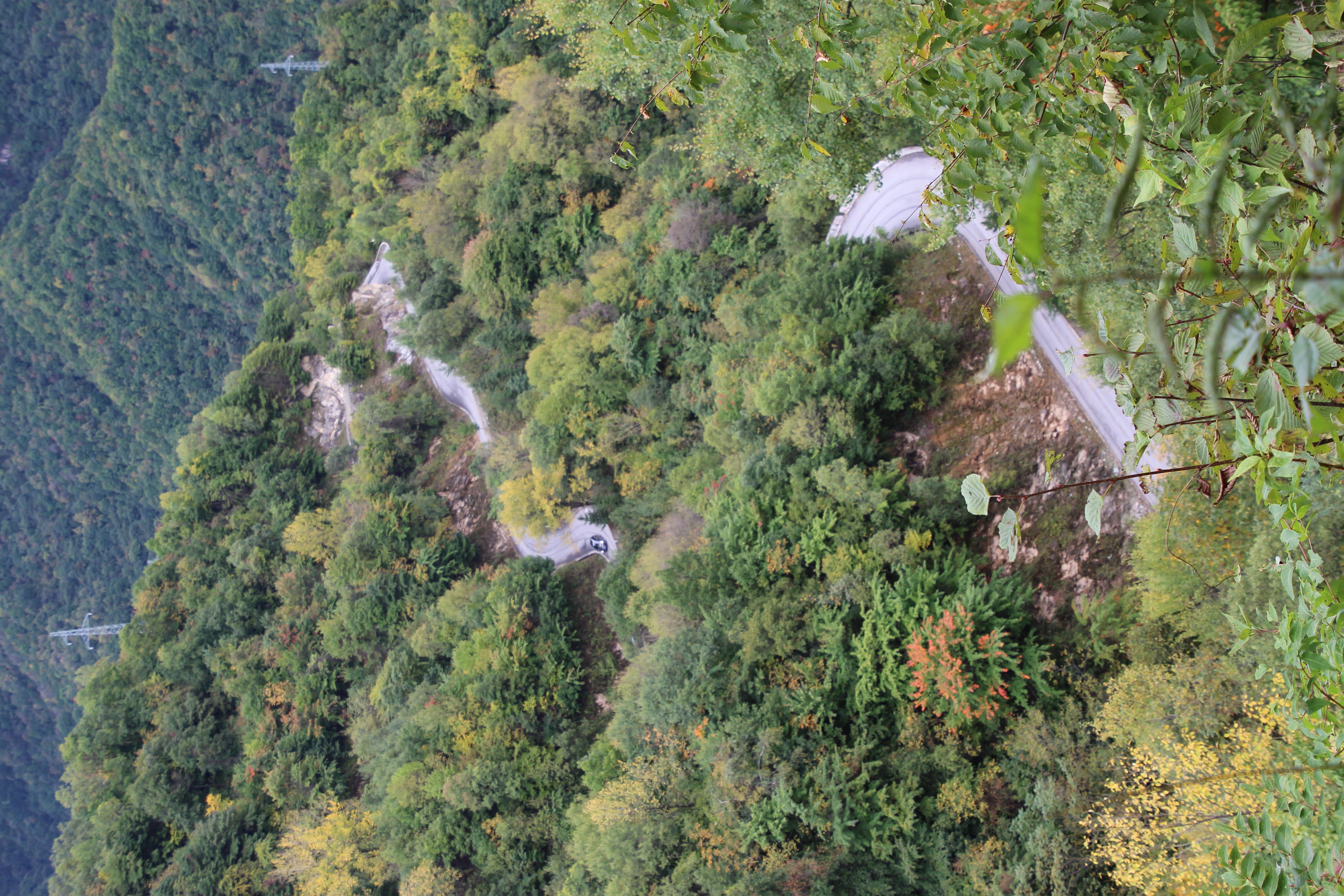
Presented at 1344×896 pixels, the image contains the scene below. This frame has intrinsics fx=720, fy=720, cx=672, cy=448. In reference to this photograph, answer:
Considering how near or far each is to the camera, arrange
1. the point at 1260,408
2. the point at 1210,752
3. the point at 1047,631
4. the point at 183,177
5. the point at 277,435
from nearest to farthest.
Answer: the point at 1260,408
the point at 1210,752
the point at 1047,631
the point at 277,435
the point at 183,177

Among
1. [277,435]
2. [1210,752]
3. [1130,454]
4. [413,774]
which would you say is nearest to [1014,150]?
[1130,454]

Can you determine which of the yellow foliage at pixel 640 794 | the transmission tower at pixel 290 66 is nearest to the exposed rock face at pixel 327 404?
the transmission tower at pixel 290 66

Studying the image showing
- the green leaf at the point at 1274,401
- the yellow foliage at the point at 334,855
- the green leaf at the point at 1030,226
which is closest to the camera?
the green leaf at the point at 1030,226

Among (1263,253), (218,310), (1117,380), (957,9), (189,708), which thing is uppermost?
(957,9)

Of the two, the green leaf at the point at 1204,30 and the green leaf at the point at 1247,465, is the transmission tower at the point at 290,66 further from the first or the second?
the green leaf at the point at 1247,465

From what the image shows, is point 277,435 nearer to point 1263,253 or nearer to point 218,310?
point 218,310

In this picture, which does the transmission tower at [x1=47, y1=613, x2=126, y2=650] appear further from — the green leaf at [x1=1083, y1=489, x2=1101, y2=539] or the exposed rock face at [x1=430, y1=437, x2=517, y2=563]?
the green leaf at [x1=1083, y1=489, x2=1101, y2=539]

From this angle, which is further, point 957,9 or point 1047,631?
point 1047,631

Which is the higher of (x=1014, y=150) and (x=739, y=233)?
(x=1014, y=150)
